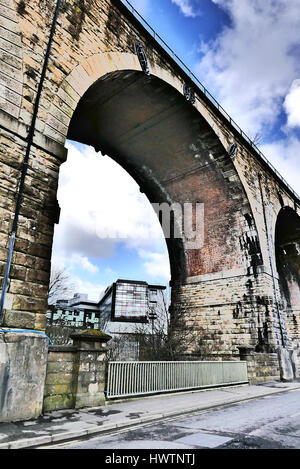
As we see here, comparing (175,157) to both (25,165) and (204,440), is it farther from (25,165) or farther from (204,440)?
(204,440)

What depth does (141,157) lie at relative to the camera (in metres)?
14.3

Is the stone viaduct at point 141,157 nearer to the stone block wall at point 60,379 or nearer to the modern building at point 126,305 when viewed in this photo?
the stone block wall at point 60,379

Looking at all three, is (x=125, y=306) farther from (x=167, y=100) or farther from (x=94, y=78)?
(x=94, y=78)

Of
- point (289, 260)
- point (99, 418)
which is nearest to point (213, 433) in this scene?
point (99, 418)

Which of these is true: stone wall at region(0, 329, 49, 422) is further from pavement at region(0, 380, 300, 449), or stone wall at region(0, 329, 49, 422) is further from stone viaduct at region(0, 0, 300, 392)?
stone viaduct at region(0, 0, 300, 392)

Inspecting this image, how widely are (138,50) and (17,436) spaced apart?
410 inches

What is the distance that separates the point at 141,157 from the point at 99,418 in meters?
11.3

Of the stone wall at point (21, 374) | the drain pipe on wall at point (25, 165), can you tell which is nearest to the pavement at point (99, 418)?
the stone wall at point (21, 374)

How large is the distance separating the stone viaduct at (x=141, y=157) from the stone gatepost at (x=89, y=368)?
974 millimetres

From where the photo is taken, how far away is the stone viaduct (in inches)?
233

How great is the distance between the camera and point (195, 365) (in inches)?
348

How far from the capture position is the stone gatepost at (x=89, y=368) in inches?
226

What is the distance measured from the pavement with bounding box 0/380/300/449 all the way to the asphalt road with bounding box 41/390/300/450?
0.76ft

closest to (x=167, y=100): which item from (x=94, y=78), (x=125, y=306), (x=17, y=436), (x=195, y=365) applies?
(x=94, y=78)
